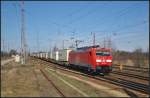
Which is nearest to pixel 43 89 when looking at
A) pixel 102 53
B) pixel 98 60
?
pixel 98 60

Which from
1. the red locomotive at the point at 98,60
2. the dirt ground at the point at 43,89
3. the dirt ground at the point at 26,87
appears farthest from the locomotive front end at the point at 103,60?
the dirt ground at the point at 43,89

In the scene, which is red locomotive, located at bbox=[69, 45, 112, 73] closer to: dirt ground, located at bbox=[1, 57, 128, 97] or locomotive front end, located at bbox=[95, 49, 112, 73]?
locomotive front end, located at bbox=[95, 49, 112, 73]

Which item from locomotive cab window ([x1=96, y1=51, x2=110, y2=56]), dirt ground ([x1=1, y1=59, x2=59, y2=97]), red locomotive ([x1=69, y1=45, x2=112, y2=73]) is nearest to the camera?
dirt ground ([x1=1, y1=59, x2=59, y2=97])

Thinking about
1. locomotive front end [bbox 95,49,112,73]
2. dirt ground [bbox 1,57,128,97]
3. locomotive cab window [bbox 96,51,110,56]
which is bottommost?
dirt ground [bbox 1,57,128,97]

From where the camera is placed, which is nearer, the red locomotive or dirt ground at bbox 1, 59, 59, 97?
dirt ground at bbox 1, 59, 59, 97

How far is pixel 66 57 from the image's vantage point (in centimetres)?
5312

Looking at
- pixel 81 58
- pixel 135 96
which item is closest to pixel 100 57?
pixel 81 58

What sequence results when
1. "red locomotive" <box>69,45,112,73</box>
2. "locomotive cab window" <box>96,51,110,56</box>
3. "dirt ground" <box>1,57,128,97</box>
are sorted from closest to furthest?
"dirt ground" <box>1,57,128,97</box> < "red locomotive" <box>69,45,112,73</box> < "locomotive cab window" <box>96,51,110,56</box>

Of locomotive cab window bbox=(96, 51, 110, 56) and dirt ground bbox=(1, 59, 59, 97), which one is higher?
locomotive cab window bbox=(96, 51, 110, 56)

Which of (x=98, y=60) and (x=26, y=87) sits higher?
(x=98, y=60)

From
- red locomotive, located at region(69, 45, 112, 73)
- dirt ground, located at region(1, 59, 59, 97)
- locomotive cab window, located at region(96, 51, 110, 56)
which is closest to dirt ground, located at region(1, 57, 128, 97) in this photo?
dirt ground, located at region(1, 59, 59, 97)

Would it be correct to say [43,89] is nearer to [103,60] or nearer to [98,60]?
[98,60]

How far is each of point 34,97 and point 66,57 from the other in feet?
126

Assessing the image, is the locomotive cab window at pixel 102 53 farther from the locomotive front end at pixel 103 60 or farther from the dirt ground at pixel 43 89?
the dirt ground at pixel 43 89
